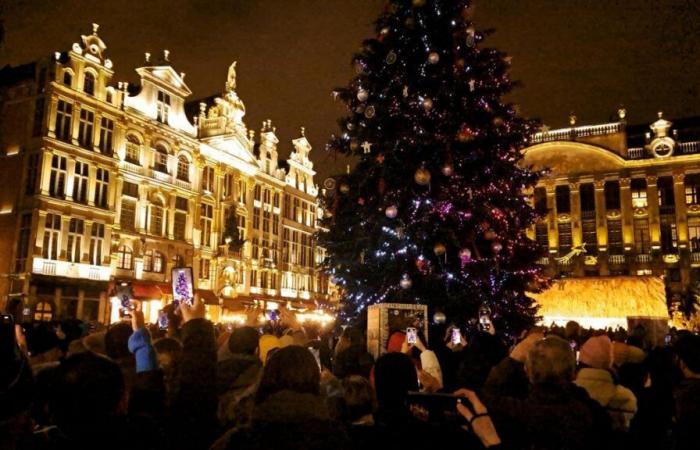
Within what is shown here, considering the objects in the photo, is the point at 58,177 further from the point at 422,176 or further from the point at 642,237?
the point at 642,237

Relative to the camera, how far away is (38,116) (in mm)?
29500

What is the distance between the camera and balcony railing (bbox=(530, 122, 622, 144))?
41719 millimetres

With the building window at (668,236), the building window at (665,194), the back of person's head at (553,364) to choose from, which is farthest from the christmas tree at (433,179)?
the building window at (665,194)

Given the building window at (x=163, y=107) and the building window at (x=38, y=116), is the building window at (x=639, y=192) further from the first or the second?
the building window at (x=38, y=116)

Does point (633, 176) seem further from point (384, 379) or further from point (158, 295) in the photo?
point (384, 379)

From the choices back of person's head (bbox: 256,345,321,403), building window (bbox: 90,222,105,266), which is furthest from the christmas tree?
building window (bbox: 90,222,105,266)

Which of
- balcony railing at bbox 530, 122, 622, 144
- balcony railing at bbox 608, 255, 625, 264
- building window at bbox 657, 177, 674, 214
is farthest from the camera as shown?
balcony railing at bbox 530, 122, 622, 144

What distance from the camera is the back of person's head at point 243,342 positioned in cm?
511

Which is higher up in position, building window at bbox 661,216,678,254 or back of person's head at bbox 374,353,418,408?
building window at bbox 661,216,678,254

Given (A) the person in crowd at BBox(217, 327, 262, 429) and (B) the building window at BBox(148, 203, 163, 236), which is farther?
(B) the building window at BBox(148, 203, 163, 236)

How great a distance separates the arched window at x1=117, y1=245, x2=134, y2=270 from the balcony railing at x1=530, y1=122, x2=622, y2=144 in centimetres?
2934

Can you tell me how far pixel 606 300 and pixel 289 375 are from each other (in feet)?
82.0

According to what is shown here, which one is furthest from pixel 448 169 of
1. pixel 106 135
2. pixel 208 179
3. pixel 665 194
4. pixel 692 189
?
→ pixel 692 189

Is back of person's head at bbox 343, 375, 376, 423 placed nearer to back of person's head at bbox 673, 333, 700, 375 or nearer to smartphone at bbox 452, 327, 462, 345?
back of person's head at bbox 673, 333, 700, 375
